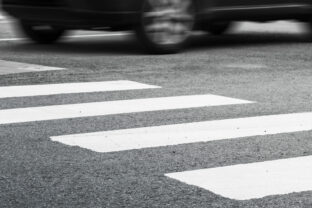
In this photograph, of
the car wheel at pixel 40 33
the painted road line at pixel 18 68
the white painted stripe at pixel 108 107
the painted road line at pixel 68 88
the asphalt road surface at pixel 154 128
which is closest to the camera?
the asphalt road surface at pixel 154 128

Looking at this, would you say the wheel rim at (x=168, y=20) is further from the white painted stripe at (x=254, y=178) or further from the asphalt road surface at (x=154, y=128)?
the white painted stripe at (x=254, y=178)

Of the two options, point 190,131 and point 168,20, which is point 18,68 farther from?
point 190,131

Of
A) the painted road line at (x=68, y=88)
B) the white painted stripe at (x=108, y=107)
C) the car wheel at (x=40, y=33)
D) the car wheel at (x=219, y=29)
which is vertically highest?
the white painted stripe at (x=108, y=107)

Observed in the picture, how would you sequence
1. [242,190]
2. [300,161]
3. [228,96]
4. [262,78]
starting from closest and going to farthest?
[242,190], [300,161], [228,96], [262,78]

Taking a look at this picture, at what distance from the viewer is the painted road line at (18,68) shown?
8.54 metres

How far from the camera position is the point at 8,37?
11.7 meters

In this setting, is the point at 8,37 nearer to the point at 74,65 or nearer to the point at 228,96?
the point at 74,65

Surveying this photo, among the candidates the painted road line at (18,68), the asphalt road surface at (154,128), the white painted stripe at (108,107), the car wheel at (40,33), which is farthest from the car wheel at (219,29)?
the white painted stripe at (108,107)

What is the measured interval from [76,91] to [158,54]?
2.51 metres

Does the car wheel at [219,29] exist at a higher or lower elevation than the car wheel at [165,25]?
lower

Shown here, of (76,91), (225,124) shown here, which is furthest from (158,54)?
(225,124)

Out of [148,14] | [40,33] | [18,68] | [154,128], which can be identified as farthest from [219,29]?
[154,128]

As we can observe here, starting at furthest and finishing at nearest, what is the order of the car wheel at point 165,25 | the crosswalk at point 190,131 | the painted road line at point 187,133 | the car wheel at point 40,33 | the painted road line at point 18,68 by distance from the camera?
the car wheel at point 40,33 < the car wheel at point 165,25 < the painted road line at point 18,68 < the painted road line at point 187,133 < the crosswalk at point 190,131

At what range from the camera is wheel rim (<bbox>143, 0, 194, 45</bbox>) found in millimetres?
9633
